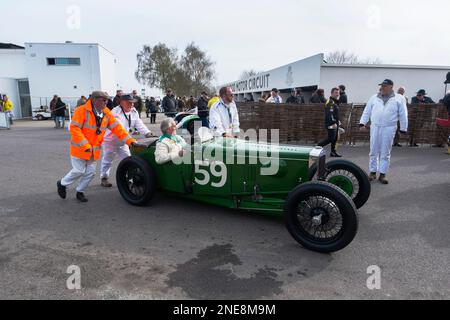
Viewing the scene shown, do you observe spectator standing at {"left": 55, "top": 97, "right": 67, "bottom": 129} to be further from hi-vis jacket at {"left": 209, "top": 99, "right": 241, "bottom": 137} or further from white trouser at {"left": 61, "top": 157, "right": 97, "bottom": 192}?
hi-vis jacket at {"left": 209, "top": 99, "right": 241, "bottom": 137}

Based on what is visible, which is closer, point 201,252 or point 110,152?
point 201,252

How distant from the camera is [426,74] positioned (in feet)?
54.5

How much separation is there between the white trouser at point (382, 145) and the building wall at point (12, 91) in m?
27.4

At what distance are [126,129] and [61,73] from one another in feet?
83.1

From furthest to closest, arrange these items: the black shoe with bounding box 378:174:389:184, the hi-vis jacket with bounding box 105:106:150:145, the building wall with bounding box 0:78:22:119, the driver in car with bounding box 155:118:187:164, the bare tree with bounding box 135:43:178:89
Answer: the bare tree with bounding box 135:43:178:89, the building wall with bounding box 0:78:22:119, the black shoe with bounding box 378:174:389:184, the hi-vis jacket with bounding box 105:106:150:145, the driver in car with bounding box 155:118:187:164

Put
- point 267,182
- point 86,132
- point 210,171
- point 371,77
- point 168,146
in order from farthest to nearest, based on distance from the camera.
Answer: point 371,77
point 86,132
point 168,146
point 210,171
point 267,182

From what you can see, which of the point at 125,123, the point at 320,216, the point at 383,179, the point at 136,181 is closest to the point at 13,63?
the point at 125,123

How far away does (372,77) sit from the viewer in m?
16.6

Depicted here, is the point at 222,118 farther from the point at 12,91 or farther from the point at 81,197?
the point at 12,91

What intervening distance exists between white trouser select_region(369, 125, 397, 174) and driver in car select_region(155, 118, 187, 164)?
3727 millimetres

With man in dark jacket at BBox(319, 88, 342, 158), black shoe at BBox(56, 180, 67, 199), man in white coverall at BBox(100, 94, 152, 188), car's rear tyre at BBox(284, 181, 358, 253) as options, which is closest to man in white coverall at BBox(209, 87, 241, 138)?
man in white coverall at BBox(100, 94, 152, 188)

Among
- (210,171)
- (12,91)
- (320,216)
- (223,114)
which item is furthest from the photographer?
(12,91)

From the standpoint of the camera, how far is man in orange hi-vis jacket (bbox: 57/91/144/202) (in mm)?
4559

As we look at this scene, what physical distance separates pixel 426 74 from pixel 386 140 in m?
14.1
